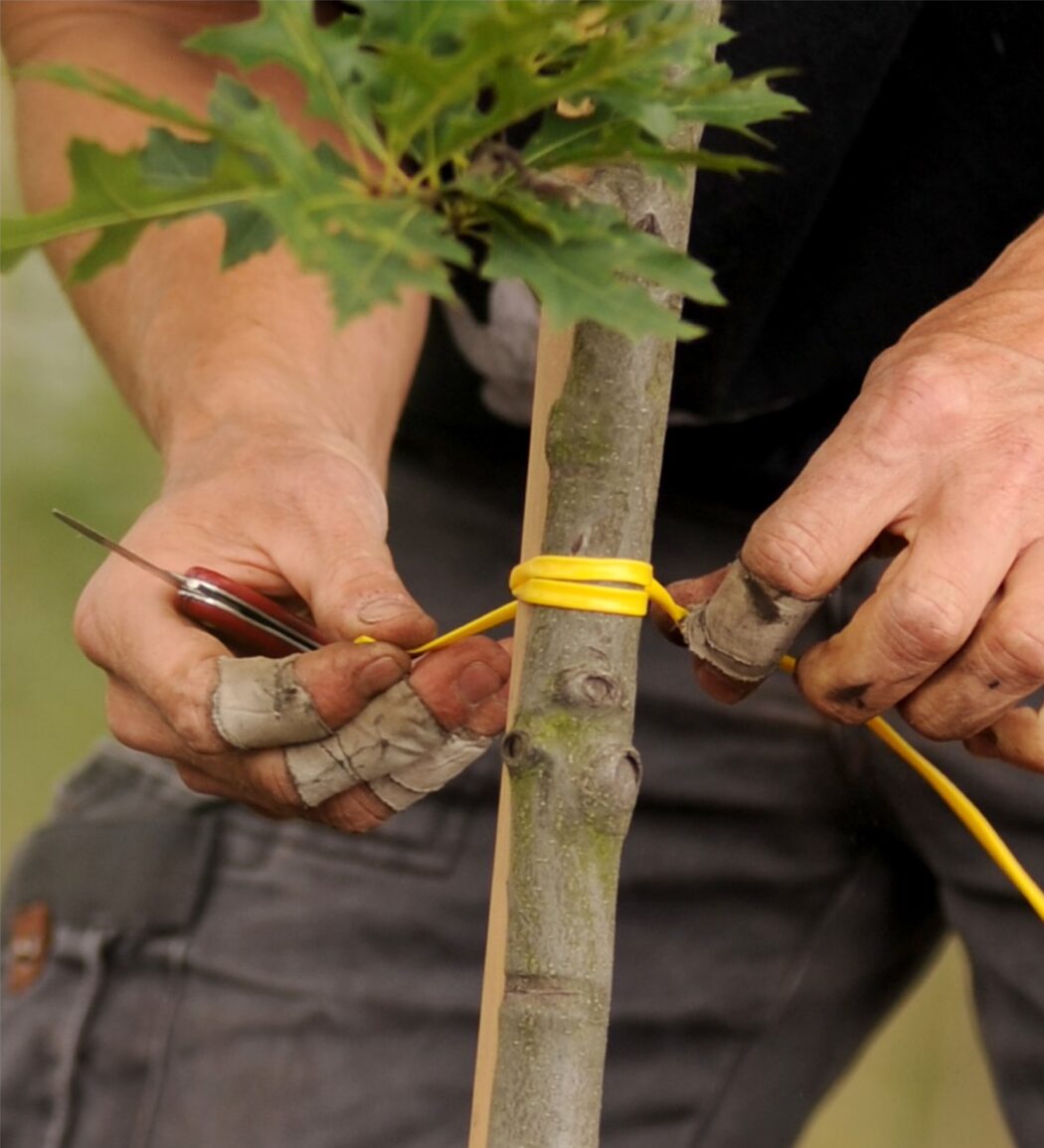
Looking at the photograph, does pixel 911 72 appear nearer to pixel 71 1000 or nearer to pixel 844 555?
pixel 844 555

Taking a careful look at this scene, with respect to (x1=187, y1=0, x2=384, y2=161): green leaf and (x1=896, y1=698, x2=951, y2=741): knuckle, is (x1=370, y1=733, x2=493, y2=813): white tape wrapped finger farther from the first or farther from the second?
(x1=187, y1=0, x2=384, y2=161): green leaf

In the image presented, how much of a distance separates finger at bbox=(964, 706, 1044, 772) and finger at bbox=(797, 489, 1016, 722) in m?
0.06

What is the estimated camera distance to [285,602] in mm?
840

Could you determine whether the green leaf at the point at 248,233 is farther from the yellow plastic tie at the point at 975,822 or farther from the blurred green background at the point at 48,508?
the blurred green background at the point at 48,508

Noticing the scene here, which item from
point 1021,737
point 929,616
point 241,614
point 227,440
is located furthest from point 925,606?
point 227,440

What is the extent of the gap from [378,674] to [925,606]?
236mm

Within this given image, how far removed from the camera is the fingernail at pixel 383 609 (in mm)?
→ 720

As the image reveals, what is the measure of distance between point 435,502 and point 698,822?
1.09 feet

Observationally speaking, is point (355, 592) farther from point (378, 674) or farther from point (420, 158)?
point (420, 158)

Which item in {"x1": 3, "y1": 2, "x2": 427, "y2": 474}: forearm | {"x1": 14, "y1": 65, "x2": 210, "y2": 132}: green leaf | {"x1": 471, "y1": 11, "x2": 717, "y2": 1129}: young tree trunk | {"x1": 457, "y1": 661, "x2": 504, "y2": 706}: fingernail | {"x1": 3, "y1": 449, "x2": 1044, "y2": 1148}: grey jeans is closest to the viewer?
{"x1": 14, "y1": 65, "x2": 210, "y2": 132}: green leaf

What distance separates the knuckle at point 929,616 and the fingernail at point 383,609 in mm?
230

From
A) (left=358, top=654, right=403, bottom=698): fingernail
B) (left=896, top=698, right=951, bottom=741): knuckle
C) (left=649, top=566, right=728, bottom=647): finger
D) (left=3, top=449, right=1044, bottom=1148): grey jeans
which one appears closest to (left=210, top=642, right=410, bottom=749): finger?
(left=358, top=654, right=403, bottom=698): fingernail

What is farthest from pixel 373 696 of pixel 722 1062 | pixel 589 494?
pixel 722 1062

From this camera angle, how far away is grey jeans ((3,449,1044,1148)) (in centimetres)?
108
